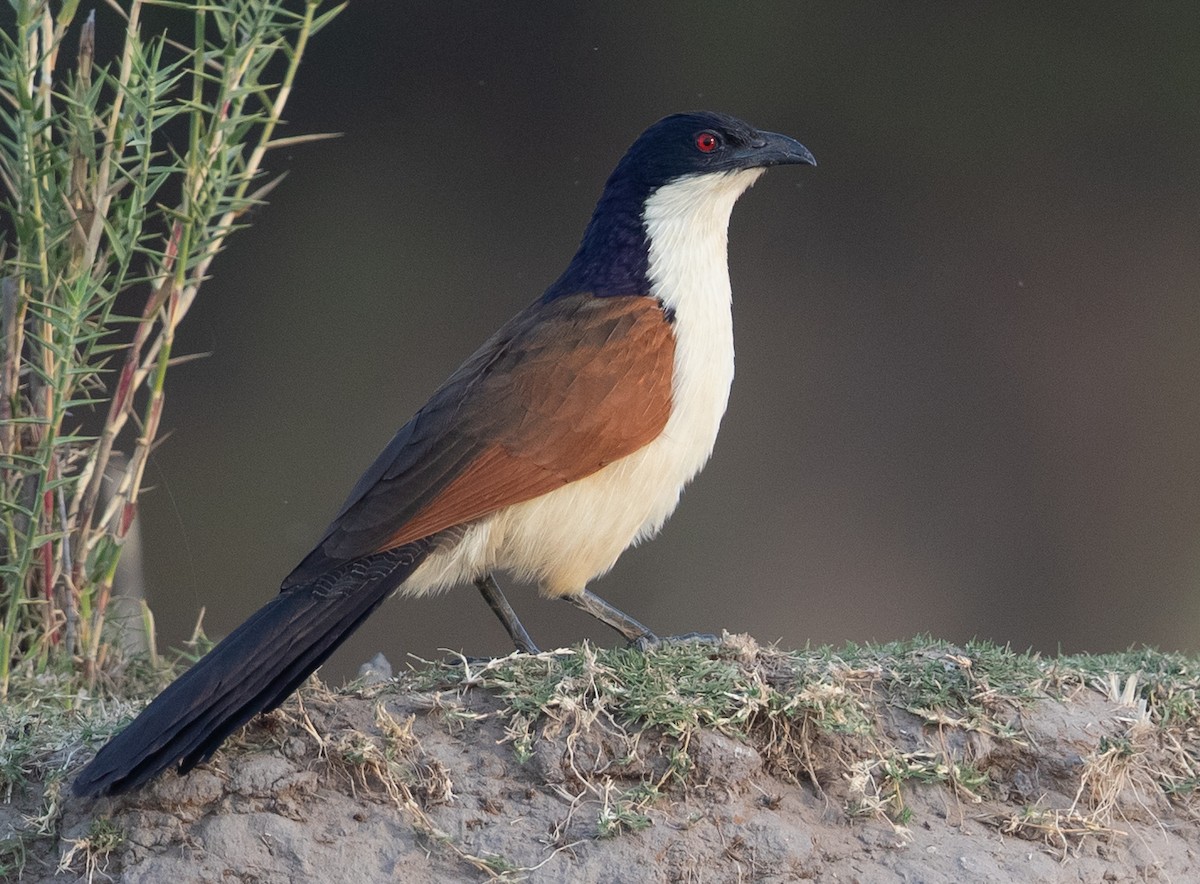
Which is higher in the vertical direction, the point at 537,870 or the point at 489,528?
the point at 489,528

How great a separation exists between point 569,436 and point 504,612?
0.42 m

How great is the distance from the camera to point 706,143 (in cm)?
306

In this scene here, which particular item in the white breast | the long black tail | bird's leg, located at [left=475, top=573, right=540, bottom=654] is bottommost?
bird's leg, located at [left=475, top=573, right=540, bottom=654]

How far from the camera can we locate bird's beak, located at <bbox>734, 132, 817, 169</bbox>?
3055 millimetres

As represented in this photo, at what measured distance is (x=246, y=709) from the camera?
2168mm

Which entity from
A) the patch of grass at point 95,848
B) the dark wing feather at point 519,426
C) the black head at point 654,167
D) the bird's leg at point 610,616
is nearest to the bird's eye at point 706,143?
the black head at point 654,167

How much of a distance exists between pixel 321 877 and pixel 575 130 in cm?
391

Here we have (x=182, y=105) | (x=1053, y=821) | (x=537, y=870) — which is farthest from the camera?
(x=182, y=105)

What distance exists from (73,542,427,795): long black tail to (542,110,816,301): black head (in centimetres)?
90

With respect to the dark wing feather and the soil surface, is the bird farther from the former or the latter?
the soil surface

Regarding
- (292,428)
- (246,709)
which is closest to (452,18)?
(292,428)

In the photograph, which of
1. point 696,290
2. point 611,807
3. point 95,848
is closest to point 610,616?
point 696,290

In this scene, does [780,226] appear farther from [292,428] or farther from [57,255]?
[57,255]

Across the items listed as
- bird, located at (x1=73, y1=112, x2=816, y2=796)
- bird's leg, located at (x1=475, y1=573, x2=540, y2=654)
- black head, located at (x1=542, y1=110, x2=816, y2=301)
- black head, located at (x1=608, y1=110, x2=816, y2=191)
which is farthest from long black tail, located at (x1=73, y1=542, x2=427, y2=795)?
black head, located at (x1=608, y1=110, x2=816, y2=191)
